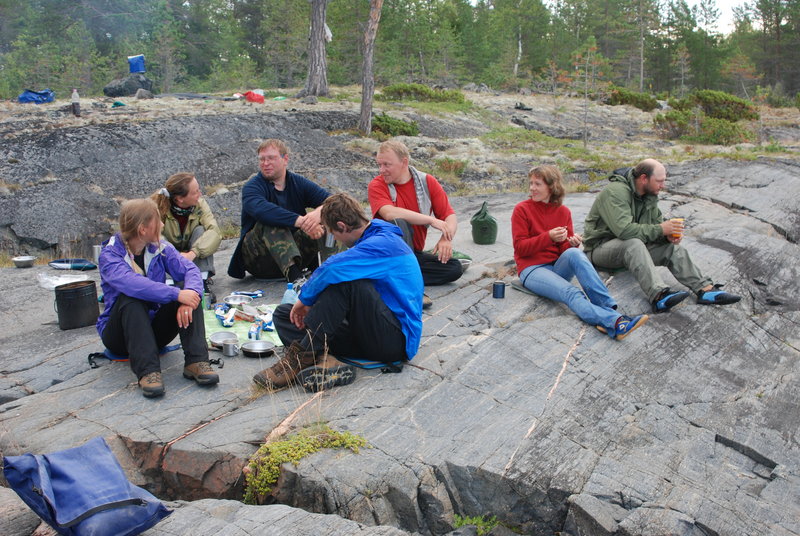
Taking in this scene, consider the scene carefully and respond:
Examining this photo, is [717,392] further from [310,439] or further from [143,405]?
[143,405]

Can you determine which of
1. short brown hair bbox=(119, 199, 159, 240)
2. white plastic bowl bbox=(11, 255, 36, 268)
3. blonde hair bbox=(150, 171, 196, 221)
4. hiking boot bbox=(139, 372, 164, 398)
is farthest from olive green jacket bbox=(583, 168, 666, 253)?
white plastic bowl bbox=(11, 255, 36, 268)

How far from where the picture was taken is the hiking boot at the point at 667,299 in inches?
244

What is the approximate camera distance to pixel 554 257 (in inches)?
247

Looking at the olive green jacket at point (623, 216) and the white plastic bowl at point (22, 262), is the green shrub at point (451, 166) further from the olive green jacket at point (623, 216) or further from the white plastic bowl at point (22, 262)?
the white plastic bowl at point (22, 262)

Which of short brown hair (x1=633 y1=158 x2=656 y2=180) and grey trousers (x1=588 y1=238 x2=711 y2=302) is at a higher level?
short brown hair (x1=633 y1=158 x2=656 y2=180)

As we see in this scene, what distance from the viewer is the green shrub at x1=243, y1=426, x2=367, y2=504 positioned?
11.9 feet

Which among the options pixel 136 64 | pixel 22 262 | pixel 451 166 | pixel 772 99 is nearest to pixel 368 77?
pixel 451 166

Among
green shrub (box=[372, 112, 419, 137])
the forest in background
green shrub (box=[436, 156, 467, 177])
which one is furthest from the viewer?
the forest in background

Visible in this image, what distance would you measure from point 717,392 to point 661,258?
1.69 metres

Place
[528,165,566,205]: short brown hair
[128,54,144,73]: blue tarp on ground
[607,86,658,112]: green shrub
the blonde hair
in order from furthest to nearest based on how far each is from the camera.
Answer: [607,86,658,112]: green shrub → [128,54,144,73]: blue tarp on ground → the blonde hair → [528,165,566,205]: short brown hair

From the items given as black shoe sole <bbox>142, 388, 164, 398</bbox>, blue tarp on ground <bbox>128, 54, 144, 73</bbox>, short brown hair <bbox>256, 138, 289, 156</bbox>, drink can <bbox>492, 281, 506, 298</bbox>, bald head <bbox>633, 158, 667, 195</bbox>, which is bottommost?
black shoe sole <bbox>142, 388, 164, 398</bbox>

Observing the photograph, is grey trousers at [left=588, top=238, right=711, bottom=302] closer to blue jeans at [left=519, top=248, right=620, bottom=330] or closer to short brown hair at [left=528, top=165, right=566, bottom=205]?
blue jeans at [left=519, top=248, right=620, bottom=330]

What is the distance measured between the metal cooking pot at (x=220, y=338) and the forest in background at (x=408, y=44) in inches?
1105

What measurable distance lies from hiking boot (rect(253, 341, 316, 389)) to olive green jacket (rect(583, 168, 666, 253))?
141 inches
